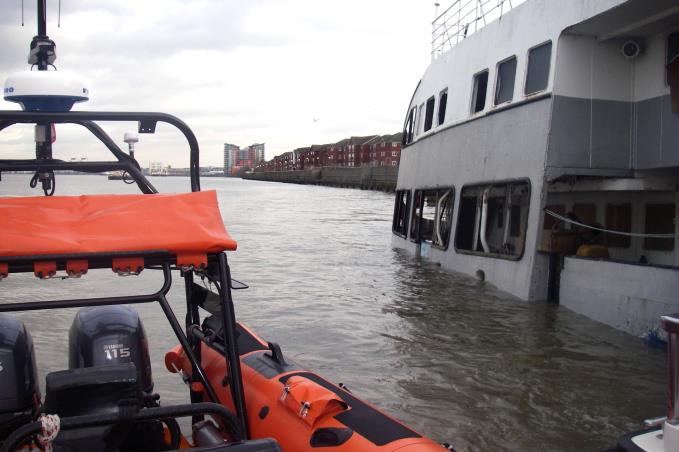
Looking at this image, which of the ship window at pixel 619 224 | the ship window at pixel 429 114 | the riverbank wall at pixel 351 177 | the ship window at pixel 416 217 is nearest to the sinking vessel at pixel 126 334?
the ship window at pixel 619 224

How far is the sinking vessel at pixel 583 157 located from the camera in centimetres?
827

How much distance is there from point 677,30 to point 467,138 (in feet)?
13.4

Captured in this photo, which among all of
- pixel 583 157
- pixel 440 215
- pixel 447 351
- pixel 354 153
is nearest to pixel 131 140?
pixel 447 351

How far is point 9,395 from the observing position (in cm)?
307

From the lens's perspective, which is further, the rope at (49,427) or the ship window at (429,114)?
the ship window at (429,114)

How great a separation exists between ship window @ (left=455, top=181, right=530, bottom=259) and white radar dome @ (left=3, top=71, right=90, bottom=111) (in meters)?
7.76

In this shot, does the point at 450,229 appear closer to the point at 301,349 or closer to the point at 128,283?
the point at 301,349

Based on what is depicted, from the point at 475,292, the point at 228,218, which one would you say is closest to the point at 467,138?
the point at 475,292

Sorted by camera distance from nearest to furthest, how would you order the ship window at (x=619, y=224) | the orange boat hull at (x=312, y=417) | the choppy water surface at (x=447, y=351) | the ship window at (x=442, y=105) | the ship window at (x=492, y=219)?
1. the orange boat hull at (x=312, y=417)
2. the choppy water surface at (x=447, y=351)
3. the ship window at (x=619, y=224)
4. the ship window at (x=492, y=219)
5. the ship window at (x=442, y=105)

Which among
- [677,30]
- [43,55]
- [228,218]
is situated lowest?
[228,218]

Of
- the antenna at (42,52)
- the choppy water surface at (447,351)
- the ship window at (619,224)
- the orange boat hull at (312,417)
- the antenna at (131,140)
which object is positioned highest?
the antenna at (42,52)

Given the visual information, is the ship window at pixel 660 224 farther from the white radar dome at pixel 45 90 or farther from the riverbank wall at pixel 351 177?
the riverbank wall at pixel 351 177

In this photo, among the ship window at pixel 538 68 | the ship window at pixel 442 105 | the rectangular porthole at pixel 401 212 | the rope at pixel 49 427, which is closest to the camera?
the rope at pixel 49 427

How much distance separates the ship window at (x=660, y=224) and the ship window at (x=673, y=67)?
1.60 m
